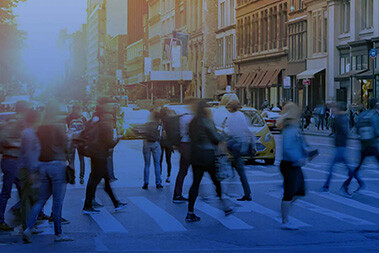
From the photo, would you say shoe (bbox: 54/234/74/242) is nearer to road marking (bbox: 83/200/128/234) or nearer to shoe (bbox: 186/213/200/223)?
road marking (bbox: 83/200/128/234)

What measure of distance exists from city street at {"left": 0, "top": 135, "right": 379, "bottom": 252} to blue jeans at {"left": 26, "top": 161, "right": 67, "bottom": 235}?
1.13 ft

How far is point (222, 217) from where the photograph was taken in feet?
38.0

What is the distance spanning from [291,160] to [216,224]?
61.8 inches

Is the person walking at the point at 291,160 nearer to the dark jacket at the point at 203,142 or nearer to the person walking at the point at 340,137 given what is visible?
the dark jacket at the point at 203,142

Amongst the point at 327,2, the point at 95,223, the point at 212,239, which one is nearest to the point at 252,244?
the point at 212,239

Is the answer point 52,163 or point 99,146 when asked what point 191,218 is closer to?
point 99,146

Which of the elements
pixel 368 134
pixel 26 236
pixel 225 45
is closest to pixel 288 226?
pixel 26 236

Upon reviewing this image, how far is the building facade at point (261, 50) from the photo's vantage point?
63.6 metres

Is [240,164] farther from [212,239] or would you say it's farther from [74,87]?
[74,87]

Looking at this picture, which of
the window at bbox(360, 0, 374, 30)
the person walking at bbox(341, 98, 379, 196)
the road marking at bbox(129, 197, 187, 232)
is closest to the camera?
the road marking at bbox(129, 197, 187, 232)

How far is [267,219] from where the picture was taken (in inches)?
448

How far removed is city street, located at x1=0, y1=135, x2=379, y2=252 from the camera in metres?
9.34

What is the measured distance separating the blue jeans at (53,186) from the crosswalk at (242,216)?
0.91 metres

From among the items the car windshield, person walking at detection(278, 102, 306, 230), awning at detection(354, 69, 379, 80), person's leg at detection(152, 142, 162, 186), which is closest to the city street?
person's leg at detection(152, 142, 162, 186)
